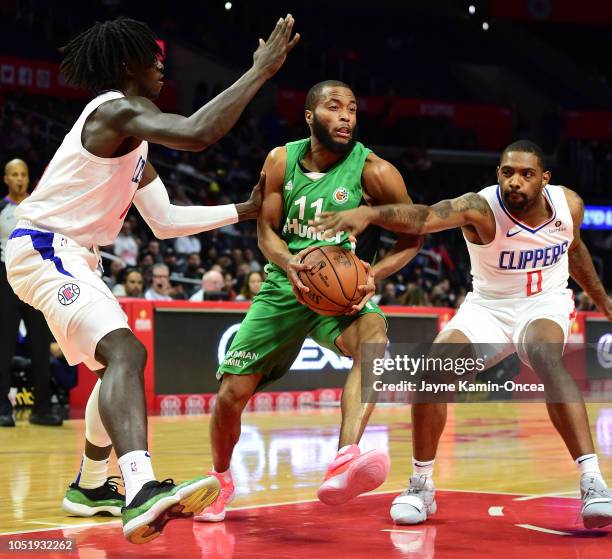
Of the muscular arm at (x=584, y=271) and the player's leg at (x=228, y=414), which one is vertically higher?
the muscular arm at (x=584, y=271)

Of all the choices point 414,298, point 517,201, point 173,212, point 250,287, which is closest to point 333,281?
point 173,212

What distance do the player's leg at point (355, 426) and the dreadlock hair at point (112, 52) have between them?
1535 mm

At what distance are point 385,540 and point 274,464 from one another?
285cm

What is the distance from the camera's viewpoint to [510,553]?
441 cm

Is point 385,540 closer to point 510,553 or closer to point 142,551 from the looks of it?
point 510,553

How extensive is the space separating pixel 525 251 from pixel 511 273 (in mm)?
133

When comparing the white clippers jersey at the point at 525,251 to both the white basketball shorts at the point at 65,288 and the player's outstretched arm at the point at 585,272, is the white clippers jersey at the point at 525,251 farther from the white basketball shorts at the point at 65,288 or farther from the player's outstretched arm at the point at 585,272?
the white basketball shorts at the point at 65,288

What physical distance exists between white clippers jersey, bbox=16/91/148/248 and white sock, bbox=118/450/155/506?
1079mm

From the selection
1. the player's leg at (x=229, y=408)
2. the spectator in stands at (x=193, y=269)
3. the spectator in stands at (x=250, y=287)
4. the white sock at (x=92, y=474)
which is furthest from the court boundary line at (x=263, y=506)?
the spectator in stands at (x=193, y=269)

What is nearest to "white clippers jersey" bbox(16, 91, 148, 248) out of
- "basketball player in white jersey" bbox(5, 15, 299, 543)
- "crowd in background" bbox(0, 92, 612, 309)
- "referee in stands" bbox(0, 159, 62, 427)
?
"basketball player in white jersey" bbox(5, 15, 299, 543)

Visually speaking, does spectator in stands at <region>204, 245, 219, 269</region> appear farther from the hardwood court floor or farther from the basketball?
the basketball

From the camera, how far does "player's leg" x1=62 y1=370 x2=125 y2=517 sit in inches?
211

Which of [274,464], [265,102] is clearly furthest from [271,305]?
[265,102]

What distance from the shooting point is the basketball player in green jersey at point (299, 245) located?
5332 millimetres
